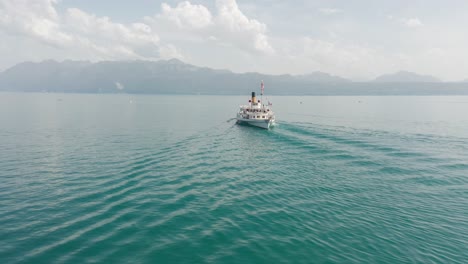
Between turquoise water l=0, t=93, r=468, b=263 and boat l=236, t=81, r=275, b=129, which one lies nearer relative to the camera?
turquoise water l=0, t=93, r=468, b=263

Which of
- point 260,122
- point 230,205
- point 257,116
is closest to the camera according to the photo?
point 230,205

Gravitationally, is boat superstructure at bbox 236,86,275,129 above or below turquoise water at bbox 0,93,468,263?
above

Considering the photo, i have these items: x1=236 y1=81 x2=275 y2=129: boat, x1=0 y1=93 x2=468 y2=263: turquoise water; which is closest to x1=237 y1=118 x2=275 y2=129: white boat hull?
x1=236 y1=81 x2=275 y2=129: boat

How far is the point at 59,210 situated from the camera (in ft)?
84.1

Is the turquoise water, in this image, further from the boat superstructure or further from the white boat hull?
the boat superstructure

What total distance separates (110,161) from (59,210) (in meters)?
17.8

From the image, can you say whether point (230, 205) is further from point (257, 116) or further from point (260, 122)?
point (257, 116)

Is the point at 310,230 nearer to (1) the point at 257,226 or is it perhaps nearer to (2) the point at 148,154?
(1) the point at 257,226

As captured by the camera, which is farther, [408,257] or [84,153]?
[84,153]

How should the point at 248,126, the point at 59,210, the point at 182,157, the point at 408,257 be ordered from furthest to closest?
the point at 248,126, the point at 182,157, the point at 59,210, the point at 408,257

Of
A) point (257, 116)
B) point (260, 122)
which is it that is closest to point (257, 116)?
point (257, 116)

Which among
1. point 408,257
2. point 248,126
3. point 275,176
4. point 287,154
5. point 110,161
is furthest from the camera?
point 248,126

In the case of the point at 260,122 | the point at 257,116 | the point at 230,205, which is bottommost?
the point at 230,205

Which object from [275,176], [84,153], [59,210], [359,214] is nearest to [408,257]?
[359,214]
